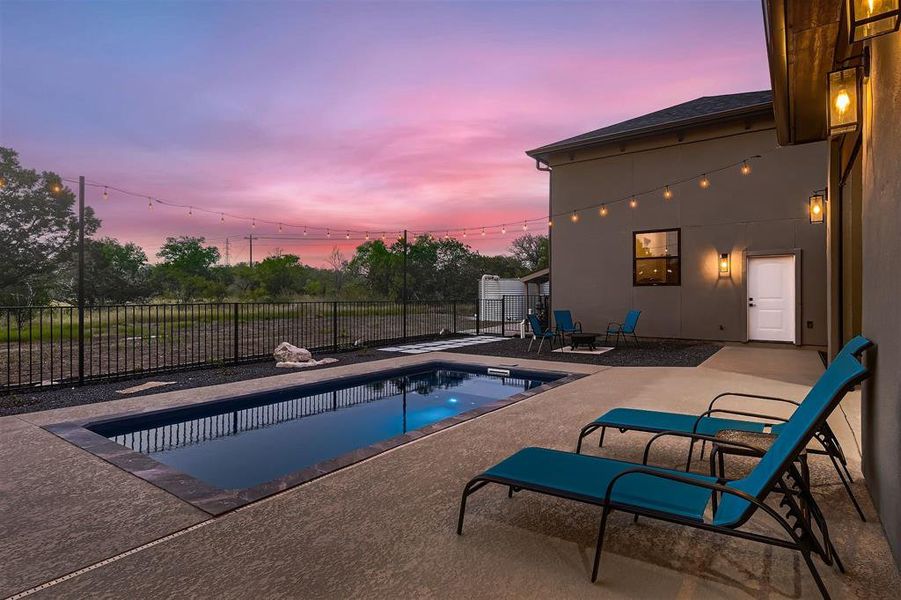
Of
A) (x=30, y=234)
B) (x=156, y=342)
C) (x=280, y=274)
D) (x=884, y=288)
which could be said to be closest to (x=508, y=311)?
(x=156, y=342)

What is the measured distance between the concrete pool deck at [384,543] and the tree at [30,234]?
24.4 m

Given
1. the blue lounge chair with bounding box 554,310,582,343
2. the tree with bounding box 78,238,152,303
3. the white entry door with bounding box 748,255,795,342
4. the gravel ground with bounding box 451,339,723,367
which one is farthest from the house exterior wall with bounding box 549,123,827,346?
the tree with bounding box 78,238,152,303

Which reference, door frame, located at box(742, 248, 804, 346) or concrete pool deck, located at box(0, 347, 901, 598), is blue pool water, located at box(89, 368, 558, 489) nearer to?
concrete pool deck, located at box(0, 347, 901, 598)

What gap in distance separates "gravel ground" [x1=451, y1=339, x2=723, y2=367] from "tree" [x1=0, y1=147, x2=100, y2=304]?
22.8 m

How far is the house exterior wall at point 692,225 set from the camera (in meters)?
9.69

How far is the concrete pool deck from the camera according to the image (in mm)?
1847

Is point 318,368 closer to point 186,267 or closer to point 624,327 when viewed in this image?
point 624,327

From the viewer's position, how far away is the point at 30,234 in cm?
2189

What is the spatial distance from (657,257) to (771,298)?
98.2 inches

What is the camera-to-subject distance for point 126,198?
8930 millimetres

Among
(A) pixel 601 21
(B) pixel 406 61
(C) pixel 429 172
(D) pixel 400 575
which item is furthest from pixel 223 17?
(D) pixel 400 575

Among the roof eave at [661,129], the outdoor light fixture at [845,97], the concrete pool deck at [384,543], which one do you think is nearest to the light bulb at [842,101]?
the outdoor light fixture at [845,97]

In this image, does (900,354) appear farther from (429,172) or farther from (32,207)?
(32,207)

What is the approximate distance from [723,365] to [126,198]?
11.2 metres
